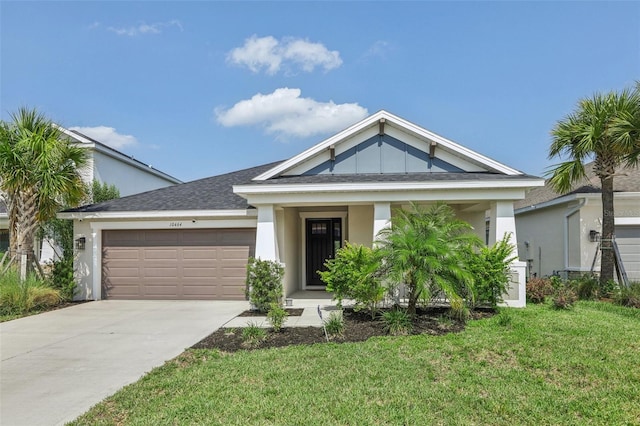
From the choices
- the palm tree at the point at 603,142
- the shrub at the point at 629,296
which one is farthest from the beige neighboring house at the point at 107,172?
the shrub at the point at 629,296

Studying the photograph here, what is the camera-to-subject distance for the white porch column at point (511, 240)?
986 cm

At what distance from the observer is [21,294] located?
33.2 ft

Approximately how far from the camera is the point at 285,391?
4.65 m

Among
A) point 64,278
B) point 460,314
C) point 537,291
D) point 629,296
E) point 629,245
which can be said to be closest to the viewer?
point 460,314

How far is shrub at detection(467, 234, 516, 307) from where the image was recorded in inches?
349

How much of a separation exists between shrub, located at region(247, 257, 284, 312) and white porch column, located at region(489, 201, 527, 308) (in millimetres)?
5828

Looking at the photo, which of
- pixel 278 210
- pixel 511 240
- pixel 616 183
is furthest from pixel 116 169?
pixel 616 183

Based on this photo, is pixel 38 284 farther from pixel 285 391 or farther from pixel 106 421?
pixel 285 391

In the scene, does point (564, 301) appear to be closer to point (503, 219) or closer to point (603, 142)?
point (503, 219)

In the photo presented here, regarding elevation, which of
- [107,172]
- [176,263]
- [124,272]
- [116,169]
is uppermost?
[116,169]

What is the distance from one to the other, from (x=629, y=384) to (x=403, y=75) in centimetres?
1228

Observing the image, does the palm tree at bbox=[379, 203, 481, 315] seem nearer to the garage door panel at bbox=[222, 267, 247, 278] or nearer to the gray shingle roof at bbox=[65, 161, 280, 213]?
the garage door panel at bbox=[222, 267, 247, 278]

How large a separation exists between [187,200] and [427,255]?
8368 mm

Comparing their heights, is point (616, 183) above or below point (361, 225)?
above
